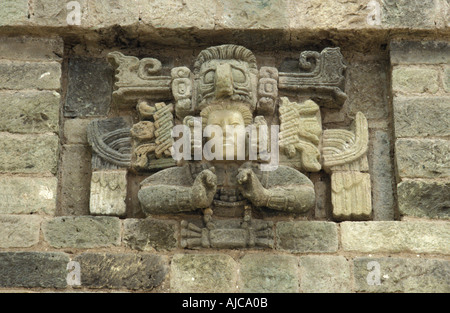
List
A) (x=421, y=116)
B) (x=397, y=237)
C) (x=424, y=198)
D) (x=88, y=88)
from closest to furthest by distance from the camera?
(x=397, y=237) → (x=424, y=198) → (x=421, y=116) → (x=88, y=88)

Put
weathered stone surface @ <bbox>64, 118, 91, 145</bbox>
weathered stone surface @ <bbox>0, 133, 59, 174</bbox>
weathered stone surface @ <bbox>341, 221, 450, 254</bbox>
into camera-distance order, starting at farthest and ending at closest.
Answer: weathered stone surface @ <bbox>64, 118, 91, 145</bbox> → weathered stone surface @ <bbox>0, 133, 59, 174</bbox> → weathered stone surface @ <bbox>341, 221, 450, 254</bbox>

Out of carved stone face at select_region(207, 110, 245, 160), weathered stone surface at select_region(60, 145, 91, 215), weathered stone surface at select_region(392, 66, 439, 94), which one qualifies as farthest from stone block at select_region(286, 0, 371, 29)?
weathered stone surface at select_region(60, 145, 91, 215)

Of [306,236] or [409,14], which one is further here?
[409,14]

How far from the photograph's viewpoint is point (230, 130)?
5.25 metres

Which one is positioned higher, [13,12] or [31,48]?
[13,12]

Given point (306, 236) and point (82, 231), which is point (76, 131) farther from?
point (306, 236)

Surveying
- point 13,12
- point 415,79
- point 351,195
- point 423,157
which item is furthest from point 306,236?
point 13,12

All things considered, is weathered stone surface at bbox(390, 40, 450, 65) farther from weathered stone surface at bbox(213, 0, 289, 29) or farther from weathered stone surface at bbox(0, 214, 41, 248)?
weathered stone surface at bbox(0, 214, 41, 248)

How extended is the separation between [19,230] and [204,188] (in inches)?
44.2

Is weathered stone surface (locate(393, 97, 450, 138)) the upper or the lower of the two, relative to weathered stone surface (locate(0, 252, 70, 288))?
upper

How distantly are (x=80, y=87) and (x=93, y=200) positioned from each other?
824 millimetres

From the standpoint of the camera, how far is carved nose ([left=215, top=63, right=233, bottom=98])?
17.2 feet

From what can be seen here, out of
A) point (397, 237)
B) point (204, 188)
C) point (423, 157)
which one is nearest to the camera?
point (204, 188)

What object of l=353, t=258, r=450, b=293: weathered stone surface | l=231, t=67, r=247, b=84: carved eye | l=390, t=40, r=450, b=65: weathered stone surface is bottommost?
l=353, t=258, r=450, b=293: weathered stone surface
